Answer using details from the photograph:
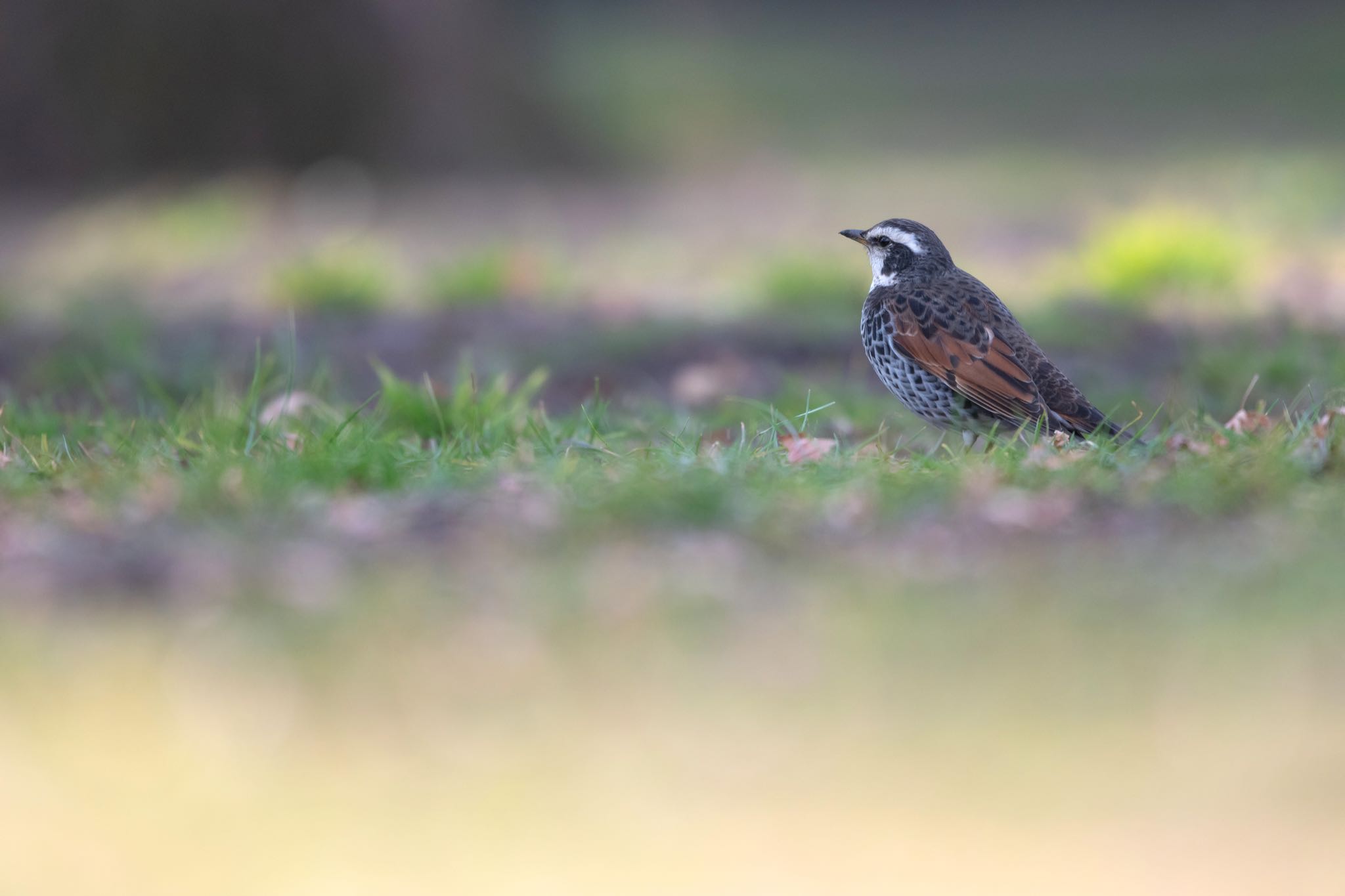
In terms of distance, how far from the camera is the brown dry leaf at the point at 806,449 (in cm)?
525

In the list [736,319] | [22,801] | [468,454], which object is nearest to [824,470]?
[468,454]

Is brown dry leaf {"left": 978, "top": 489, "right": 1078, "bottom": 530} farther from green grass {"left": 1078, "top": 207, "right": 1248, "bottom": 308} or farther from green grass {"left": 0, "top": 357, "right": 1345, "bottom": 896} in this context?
green grass {"left": 1078, "top": 207, "right": 1248, "bottom": 308}

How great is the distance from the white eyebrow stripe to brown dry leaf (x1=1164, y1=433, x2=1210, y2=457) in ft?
5.07

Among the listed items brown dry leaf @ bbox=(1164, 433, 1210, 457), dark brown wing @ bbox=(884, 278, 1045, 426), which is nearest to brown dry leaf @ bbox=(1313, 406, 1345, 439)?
brown dry leaf @ bbox=(1164, 433, 1210, 457)

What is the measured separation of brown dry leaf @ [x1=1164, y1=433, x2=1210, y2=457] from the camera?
5.14 metres

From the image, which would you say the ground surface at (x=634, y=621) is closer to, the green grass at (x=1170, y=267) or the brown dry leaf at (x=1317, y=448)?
the brown dry leaf at (x=1317, y=448)

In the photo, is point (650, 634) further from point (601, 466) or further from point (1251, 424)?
point (1251, 424)

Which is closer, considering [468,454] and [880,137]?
[468,454]

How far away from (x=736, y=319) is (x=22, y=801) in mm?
5926

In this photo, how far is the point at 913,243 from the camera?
21.5 feet

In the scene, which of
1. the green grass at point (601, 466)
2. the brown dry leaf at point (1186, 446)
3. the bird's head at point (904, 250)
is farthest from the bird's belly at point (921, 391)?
the brown dry leaf at point (1186, 446)

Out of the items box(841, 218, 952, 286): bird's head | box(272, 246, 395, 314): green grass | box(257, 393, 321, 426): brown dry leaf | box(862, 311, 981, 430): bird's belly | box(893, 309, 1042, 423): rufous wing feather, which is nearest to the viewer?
box(893, 309, 1042, 423): rufous wing feather

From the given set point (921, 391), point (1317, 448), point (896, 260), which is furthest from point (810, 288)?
point (1317, 448)

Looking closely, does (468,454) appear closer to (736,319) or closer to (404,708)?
(404,708)
